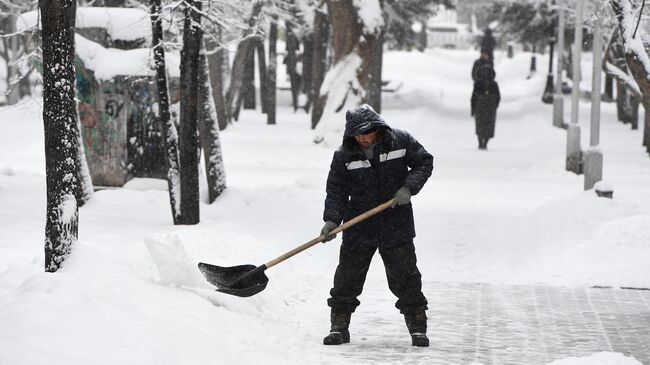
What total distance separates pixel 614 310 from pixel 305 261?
334cm

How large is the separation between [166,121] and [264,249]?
294 cm

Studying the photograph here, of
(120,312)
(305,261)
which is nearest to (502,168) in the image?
(305,261)

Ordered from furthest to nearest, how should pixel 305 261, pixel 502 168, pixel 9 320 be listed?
pixel 502 168, pixel 305 261, pixel 9 320

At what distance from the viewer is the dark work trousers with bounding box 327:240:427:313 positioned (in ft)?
25.1

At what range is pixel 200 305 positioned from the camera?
7465mm

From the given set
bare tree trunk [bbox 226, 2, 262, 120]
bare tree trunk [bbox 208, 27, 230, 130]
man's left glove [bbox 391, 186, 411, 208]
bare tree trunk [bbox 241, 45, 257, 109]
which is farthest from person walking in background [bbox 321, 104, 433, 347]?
bare tree trunk [bbox 241, 45, 257, 109]

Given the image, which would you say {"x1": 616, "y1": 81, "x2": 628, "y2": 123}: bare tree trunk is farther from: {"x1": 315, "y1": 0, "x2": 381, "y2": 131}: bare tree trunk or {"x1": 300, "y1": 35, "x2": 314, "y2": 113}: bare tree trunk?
{"x1": 315, "y1": 0, "x2": 381, "y2": 131}: bare tree trunk

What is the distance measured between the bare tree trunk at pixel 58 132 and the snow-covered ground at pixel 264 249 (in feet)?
0.63

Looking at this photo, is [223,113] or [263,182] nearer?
[263,182]

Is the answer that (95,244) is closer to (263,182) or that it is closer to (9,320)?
(9,320)

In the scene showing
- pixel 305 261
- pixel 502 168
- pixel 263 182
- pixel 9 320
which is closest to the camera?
pixel 9 320

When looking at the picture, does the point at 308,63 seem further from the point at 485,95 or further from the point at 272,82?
the point at 485,95

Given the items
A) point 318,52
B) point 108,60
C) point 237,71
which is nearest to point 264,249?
point 108,60

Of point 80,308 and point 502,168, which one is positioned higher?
point 80,308
